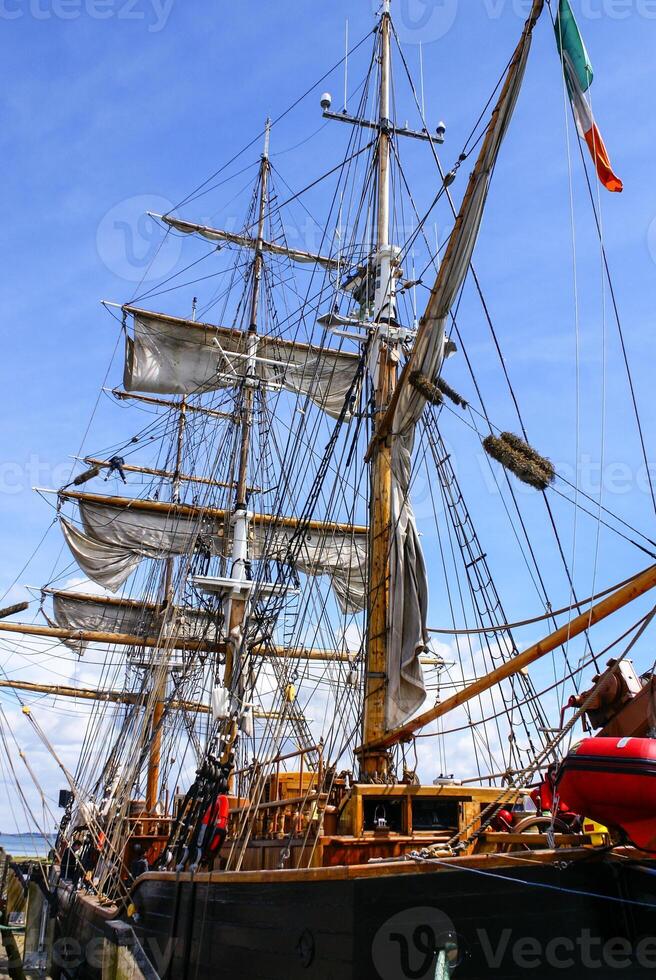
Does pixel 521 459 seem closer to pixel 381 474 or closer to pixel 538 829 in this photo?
pixel 381 474

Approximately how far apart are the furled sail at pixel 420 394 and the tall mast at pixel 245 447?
9893 mm

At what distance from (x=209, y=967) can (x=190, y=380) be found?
25.8 meters

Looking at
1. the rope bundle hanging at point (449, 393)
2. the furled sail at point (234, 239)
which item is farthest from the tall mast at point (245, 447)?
the rope bundle hanging at point (449, 393)

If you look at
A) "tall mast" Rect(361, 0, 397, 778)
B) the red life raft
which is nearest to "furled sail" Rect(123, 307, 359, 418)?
"tall mast" Rect(361, 0, 397, 778)

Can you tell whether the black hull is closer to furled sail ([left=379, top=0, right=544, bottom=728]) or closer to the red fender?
the red fender

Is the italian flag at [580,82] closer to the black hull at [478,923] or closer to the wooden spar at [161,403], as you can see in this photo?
the black hull at [478,923]

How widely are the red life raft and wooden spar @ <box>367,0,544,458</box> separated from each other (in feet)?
24.7

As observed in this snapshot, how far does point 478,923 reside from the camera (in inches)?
308

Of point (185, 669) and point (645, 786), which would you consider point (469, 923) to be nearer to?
point (645, 786)

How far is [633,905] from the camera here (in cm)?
754

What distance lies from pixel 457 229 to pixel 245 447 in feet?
55.9

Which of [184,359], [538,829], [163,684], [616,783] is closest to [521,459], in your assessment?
[538,829]

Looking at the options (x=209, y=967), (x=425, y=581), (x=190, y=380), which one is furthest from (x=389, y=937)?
(x=190, y=380)

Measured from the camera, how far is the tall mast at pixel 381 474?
42.3 ft
